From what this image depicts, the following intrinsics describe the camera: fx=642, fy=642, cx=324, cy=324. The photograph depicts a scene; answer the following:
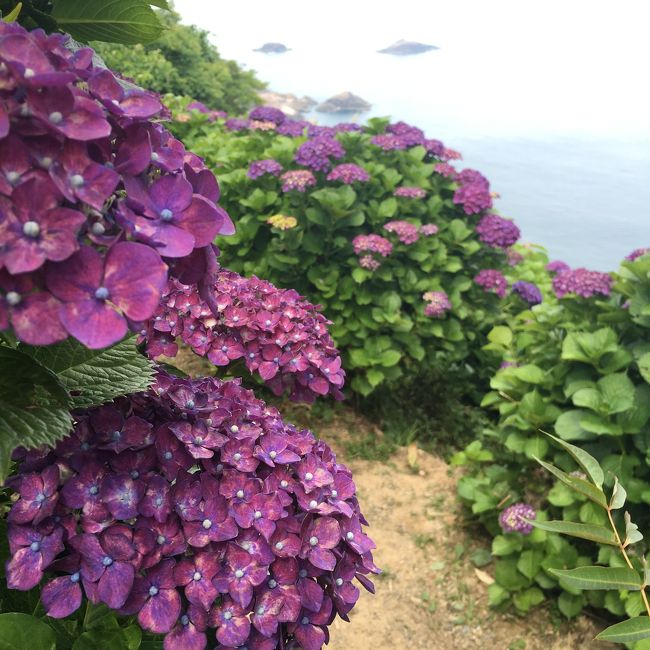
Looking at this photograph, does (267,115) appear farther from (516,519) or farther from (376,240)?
(516,519)

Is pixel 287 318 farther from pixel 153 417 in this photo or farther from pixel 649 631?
pixel 649 631

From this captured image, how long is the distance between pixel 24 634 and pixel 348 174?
2809 mm

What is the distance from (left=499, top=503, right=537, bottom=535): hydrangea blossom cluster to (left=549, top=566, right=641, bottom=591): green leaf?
5.60 feet

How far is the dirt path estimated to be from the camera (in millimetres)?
2309

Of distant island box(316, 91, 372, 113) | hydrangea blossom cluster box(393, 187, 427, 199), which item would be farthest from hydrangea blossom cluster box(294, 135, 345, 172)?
distant island box(316, 91, 372, 113)

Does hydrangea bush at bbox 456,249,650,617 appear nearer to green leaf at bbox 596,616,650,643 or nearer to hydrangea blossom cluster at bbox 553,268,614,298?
hydrangea blossom cluster at bbox 553,268,614,298

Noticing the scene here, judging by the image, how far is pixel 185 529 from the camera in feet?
2.44

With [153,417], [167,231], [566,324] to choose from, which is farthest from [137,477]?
[566,324]

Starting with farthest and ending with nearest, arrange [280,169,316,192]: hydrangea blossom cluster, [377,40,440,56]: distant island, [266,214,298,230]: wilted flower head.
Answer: [377,40,440,56]: distant island < [280,169,316,192]: hydrangea blossom cluster < [266,214,298,230]: wilted flower head

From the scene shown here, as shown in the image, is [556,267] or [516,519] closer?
[516,519]

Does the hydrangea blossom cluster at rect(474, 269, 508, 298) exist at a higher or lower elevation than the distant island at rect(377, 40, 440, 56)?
lower

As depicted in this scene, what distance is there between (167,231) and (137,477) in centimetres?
33

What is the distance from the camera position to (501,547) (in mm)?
2451

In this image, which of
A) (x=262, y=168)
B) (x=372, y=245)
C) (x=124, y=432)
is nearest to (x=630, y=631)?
(x=124, y=432)
